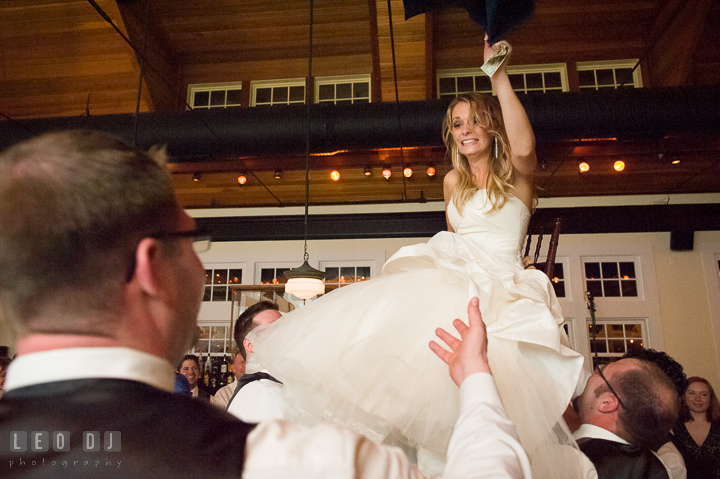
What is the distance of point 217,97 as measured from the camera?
25.5 feet

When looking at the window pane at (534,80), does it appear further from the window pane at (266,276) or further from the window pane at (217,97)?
the window pane at (266,276)

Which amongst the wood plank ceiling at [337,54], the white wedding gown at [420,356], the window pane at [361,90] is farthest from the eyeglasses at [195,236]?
the window pane at [361,90]

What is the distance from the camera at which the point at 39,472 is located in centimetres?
50

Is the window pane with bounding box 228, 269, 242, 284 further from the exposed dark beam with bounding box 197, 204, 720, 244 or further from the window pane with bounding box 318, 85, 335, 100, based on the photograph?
the window pane with bounding box 318, 85, 335, 100

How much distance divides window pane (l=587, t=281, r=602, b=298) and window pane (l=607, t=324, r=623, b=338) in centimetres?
52

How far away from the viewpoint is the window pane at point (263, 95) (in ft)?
25.1

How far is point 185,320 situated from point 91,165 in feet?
0.75

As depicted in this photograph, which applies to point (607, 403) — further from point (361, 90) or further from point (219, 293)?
point (219, 293)

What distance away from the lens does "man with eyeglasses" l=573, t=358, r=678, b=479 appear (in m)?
1.58

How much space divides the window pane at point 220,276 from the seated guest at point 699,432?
6983mm

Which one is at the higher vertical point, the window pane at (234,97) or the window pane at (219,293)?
the window pane at (234,97)

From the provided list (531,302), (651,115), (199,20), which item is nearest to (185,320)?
(531,302)

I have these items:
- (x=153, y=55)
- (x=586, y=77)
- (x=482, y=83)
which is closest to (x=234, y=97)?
(x=153, y=55)

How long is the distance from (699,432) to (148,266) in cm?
493
